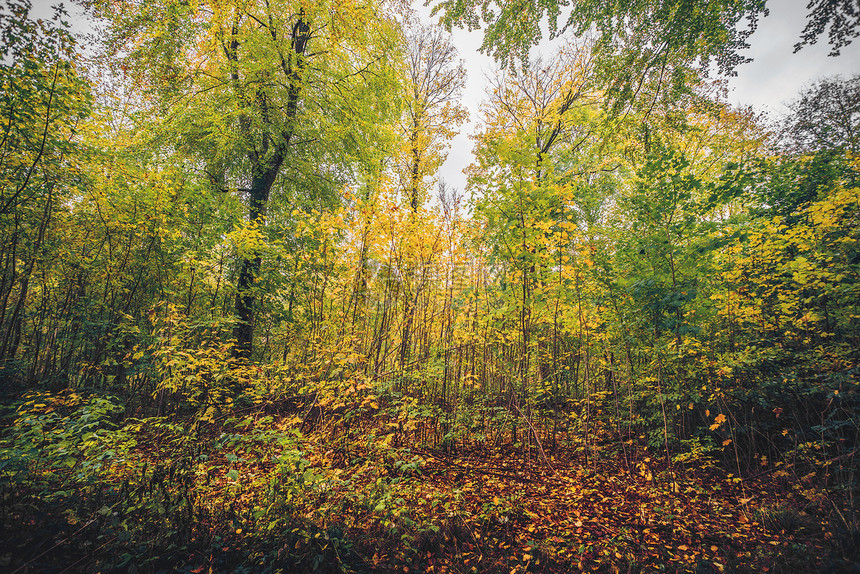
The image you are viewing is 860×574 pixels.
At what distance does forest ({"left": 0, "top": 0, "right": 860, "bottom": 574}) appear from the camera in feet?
8.87

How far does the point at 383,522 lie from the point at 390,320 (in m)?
3.12

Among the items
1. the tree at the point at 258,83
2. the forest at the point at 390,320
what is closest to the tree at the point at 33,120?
the forest at the point at 390,320

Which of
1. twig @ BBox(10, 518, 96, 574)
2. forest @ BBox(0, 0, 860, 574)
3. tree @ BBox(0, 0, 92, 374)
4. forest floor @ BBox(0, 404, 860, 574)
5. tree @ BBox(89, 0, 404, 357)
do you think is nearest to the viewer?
twig @ BBox(10, 518, 96, 574)

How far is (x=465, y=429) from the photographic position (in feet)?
16.4

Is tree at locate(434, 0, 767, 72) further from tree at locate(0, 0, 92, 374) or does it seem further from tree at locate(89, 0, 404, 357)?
tree at locate(0, 0, 92, 374)

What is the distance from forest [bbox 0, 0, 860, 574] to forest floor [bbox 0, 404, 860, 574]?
33mm

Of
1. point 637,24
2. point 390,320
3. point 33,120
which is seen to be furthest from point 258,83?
point 637,24

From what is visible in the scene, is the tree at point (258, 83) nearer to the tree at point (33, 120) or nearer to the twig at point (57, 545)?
the tree at point (33, 120)

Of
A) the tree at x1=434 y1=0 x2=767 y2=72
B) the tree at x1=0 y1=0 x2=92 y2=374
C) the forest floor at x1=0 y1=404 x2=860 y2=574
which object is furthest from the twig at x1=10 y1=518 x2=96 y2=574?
the tree at x1=434 y1=0 x2=767 y2=72

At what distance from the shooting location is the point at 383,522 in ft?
9.10

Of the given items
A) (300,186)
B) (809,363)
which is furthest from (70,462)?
(809,363)

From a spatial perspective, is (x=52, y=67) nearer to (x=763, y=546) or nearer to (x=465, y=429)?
(x=465, y=429)

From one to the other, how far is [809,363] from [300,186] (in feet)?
32.9

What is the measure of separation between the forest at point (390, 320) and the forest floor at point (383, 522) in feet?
0.11
